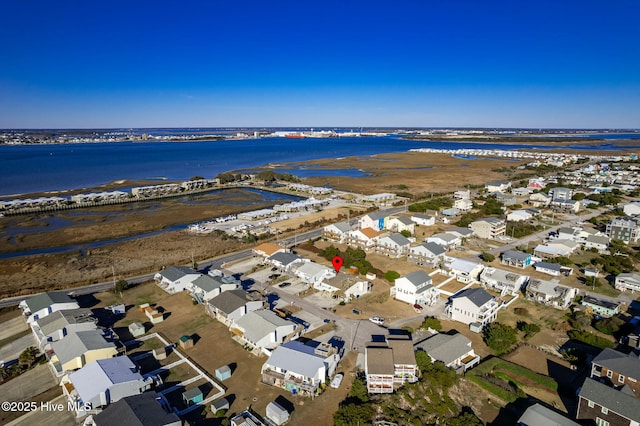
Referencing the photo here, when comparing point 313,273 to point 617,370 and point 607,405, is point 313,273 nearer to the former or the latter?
point 617,370


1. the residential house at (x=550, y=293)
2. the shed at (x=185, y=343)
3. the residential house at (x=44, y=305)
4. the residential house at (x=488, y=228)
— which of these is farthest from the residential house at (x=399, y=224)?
the residential house at (x=44, y=305)

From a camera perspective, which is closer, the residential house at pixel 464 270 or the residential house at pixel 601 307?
the residential house at pixel 601 307

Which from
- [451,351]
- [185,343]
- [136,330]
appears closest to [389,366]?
[451,351]

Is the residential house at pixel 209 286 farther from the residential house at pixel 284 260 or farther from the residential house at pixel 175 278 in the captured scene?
the residential house at pixel 284 260

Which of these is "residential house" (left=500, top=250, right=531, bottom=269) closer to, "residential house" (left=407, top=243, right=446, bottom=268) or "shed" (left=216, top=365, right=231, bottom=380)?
"residential house" (left=407, top=243, right=446, bottom=268)

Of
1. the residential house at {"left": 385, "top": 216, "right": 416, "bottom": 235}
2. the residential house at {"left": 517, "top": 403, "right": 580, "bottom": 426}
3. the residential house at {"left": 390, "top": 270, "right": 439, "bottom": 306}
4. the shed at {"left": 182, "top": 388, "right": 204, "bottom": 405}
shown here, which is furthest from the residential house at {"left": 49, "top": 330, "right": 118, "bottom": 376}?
the residential house at {"left": 385, "top": 216, "right": 416, "bottom": 235}
